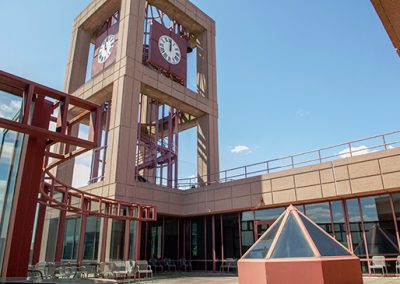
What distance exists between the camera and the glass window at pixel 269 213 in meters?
17.7

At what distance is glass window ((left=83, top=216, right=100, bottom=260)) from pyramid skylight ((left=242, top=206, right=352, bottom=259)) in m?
12.1

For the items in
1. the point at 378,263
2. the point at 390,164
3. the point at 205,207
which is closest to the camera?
the point at 390,164

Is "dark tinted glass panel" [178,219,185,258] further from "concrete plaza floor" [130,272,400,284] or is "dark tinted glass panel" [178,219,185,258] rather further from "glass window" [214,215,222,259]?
"concrete plaza floor" [130,272,400,284]

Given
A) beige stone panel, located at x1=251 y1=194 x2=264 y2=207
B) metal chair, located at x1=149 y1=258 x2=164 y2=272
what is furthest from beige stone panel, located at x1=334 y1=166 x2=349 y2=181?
Result: metal chair, located at x1=149 y1=258 x2=164 y2=272

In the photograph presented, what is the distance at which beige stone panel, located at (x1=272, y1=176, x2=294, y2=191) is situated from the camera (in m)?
16.7

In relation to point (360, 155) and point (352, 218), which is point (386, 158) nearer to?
point (360, 155)

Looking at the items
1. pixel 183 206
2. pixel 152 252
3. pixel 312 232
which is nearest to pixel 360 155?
pixel 312 232

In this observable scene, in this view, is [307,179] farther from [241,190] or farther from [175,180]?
[175,180]

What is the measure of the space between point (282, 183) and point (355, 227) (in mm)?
3758

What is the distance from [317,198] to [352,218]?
1.71 metres

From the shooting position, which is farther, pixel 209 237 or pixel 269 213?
pixel 209 237

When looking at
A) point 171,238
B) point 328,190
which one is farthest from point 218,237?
point 328,190

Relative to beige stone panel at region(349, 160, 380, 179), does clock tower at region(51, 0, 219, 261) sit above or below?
above

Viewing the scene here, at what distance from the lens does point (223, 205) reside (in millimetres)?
19156
